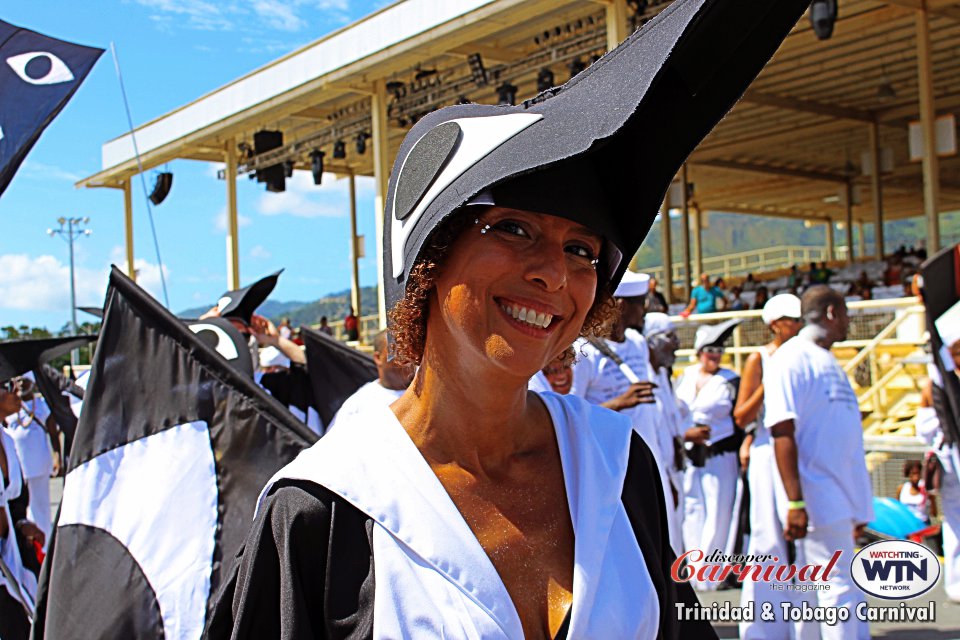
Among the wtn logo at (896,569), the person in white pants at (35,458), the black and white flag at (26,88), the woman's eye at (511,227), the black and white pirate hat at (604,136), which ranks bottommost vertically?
the wtn logo at (896,569)

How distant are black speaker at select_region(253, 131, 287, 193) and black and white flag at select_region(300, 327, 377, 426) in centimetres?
1764

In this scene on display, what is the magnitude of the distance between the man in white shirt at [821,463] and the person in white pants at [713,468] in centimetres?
216

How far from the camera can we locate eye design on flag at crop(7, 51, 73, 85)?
3561 millimetres

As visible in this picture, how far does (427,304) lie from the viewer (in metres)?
1.78

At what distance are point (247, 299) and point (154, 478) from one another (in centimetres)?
283

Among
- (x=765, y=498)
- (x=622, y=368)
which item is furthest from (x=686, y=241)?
(x=622, y=368)

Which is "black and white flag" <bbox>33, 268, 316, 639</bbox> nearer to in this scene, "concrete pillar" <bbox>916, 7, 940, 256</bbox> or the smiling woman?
the smiling woman

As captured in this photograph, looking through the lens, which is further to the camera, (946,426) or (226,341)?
(946,426)

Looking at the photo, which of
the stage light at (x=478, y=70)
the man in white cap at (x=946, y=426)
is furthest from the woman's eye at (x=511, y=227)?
the stage light at (x=478, y=70)

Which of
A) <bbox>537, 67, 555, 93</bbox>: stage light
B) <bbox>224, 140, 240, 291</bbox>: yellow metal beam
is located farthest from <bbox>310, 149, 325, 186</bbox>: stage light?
<bbox>537, 67, 555, 93</bbox>: stage light

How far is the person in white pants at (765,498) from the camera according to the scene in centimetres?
561

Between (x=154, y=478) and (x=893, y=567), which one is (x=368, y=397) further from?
(x=893, y=567)

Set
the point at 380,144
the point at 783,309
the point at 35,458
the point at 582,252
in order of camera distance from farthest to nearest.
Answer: the point at 380,144, the point at 35,458, the point at 783,309, the point at 582,252

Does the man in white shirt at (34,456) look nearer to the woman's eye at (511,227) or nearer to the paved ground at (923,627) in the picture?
the paved ground at (923,627)
